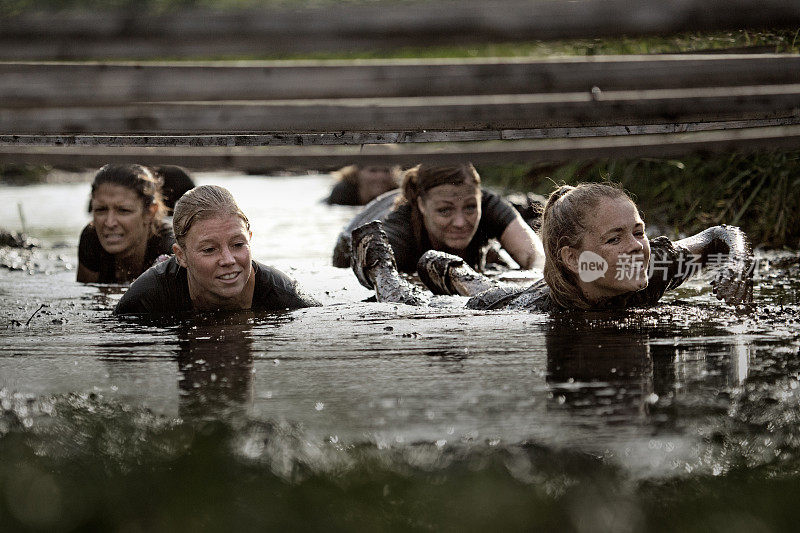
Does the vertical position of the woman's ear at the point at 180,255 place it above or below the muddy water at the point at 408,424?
above

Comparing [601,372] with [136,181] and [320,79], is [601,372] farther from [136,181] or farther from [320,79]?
[136,181]

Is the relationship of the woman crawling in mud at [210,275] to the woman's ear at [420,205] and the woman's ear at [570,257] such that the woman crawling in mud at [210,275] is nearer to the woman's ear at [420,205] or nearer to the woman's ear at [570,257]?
the woman's ear at [570,257]

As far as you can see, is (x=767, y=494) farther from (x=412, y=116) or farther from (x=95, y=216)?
(x=95, y=216)

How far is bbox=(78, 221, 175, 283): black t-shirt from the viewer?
24.1ft

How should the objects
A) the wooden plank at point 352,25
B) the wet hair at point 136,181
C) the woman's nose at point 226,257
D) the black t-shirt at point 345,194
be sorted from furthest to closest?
1. the black t-shirt at point 345,194
2. the wet hair at point 136,181
3. the woman's nose at point 226,257
4. the wooden plank at point 352,25

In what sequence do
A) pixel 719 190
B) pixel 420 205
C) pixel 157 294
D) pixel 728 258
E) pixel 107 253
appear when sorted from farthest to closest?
pixel 719 190 → pixel 420 205 → pixel 107 253 → pixel 157 294 → pixel 728 258

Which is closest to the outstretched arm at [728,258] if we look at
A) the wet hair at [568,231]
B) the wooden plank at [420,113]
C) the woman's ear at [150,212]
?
the wet hair at [568,231]

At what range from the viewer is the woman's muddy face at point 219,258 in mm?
5387

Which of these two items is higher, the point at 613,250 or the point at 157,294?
the point at 613,250

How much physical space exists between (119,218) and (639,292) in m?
3.66

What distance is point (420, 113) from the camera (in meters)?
3.97

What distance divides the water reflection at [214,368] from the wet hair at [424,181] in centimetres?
273

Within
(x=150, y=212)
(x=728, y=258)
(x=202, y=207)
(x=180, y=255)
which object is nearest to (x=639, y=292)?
(x=728, y=258)

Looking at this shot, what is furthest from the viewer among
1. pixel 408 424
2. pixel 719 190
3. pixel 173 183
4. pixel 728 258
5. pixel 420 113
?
pixel 173 183
